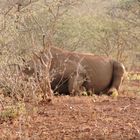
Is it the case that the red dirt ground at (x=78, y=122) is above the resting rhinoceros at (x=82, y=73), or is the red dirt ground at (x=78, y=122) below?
above

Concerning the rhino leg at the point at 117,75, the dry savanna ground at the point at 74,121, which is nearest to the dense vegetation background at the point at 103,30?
the rhino leg at the point at 117,75

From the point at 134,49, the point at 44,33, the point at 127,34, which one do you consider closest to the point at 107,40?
the point at 127,34

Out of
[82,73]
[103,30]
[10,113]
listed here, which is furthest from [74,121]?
[103,30]

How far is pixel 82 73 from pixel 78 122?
17.3 ft

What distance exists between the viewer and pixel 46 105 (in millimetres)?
9055

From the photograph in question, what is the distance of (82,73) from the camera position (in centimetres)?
1266

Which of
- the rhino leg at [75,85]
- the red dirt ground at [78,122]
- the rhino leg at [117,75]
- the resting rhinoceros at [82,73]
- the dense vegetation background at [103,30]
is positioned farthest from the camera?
the dense vegetation background at [103,30]

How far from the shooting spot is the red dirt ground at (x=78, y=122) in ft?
21.3

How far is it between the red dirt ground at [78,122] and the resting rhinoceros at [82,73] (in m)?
2.55

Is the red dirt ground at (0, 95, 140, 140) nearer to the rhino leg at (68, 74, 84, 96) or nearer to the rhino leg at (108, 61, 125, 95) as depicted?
the rhino leg at (68, 74, 84, 96)

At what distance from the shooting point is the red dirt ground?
21.3 ft

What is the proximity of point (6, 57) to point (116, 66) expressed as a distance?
592cm

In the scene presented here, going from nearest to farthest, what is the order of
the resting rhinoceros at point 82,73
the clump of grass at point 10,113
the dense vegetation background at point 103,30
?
the clump of grass at point 10,113
the resting rhinoceros at point 82,73
the dense vegetation background at point 103,30

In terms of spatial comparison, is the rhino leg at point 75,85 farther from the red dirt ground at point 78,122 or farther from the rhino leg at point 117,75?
the red dirt ground at point 78,122
